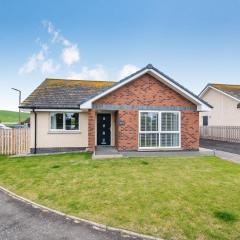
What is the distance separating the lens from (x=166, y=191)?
7961mm

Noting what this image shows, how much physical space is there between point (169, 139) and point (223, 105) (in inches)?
585

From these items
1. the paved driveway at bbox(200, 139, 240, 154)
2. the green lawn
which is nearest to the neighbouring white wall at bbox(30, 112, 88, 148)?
the green lawn

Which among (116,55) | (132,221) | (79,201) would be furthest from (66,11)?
(132,221)

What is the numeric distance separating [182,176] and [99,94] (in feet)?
23.2

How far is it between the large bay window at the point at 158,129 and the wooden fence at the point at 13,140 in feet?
26.1

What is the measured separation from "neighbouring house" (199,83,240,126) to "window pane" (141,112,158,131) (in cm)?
1187

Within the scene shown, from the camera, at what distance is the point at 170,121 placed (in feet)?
51.3

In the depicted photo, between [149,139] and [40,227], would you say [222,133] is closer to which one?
[149,139]

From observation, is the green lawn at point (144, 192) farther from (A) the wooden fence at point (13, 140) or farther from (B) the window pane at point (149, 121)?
(A) the wooden fence at point (13, 140)

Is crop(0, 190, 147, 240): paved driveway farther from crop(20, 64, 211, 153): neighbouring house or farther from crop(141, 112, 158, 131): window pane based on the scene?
crop(141, 112, 158, 131): window pane

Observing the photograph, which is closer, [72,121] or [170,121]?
[170,121]

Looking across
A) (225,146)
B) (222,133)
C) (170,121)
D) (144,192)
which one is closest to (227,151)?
(225,146)

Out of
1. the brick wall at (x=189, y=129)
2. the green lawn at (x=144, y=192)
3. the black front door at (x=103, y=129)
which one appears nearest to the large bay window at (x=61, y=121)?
the black front door at (x=103, y=129)

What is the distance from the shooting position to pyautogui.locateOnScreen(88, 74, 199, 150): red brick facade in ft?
49.5
